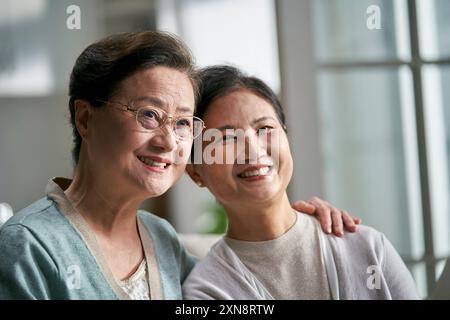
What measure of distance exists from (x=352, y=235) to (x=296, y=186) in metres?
0.16

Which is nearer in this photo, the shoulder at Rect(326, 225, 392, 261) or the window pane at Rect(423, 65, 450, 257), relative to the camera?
the shoulder at Rect(326, 225, 392, 261)

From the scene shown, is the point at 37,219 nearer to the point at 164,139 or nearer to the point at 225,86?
the point at 164,139

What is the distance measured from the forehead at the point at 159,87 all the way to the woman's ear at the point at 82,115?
6cm

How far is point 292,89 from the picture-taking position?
113 cm

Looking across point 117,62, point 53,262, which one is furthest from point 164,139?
point 53,262

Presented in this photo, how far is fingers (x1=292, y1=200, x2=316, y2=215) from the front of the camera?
40.8 inches

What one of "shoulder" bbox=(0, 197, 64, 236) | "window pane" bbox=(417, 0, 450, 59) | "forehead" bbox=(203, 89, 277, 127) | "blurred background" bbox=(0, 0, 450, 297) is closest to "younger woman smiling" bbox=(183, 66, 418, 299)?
"forehead" bbox=(203, 89, 277, 127)

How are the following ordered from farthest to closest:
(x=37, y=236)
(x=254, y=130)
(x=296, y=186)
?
(x=296, y=186), (x=254, y=130), (x=37, y=236)

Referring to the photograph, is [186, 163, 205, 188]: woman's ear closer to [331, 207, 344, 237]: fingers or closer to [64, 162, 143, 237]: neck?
[64, 162, 143, 237]: neck

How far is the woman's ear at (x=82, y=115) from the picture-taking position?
93 cm

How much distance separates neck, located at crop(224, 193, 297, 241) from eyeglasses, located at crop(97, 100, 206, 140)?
0.47ft

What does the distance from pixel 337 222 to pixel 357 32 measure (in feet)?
1.35
